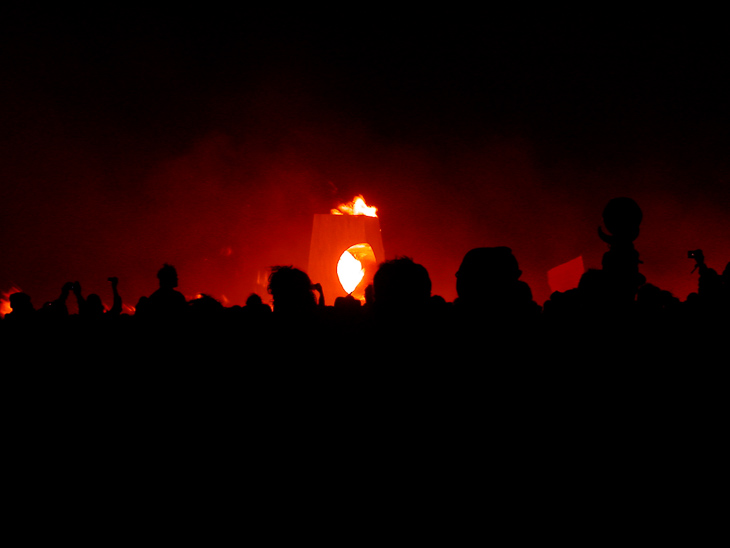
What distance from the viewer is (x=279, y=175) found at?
6.80m

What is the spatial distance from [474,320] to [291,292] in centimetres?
57

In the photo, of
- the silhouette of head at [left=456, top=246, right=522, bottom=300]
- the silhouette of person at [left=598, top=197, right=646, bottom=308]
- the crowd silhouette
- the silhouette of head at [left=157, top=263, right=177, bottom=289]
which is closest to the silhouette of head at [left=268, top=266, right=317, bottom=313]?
the crowd silhouette

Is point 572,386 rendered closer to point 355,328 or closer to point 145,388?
point 355,328

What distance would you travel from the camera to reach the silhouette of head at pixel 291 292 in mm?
1496

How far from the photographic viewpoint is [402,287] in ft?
4.10

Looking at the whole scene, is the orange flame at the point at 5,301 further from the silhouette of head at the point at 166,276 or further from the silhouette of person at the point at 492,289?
the silhouette of person at the point at 492,289

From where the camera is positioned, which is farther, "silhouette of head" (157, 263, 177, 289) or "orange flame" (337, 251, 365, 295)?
"orange flame" (337, 251, 365, 295)

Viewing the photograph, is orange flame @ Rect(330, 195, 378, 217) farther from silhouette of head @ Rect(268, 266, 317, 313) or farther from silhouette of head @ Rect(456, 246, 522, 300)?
silhouette of head @ Rect(456, 246, 522, 300)

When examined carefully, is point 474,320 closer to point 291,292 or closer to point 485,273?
point 485,273

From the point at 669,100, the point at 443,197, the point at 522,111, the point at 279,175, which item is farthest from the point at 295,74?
the point at 669,100

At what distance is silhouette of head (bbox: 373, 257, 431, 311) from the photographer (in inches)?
48.9

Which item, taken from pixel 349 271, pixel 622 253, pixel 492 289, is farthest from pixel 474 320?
pixel 349 271

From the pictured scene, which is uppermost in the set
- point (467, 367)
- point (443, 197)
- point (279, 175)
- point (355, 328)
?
point (279, 175)

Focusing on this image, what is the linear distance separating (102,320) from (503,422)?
100cm
